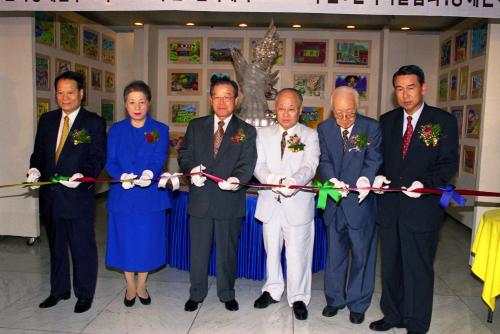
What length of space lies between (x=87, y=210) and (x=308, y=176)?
5.32 feet

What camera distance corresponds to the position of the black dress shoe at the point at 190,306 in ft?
11.7

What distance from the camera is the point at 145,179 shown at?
10.8ft

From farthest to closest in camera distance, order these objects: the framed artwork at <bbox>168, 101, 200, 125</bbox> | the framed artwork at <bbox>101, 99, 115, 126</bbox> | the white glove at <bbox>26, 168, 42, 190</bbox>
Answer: the framed artwork at <bbox>101, 99, 115, 126</bbox>, the framed artwork at <bbox>168, 101, 200, 125</bbox>, the white glove at <bbox>26, 168, 42, 190</bbox>

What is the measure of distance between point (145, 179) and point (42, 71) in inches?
151

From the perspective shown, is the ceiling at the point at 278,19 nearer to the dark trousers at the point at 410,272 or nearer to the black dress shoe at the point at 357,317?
the dark trousers at the point at 410,272

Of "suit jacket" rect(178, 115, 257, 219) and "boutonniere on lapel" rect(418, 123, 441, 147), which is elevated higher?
"boutonniere on lapel" rect(418, 123, 441, 147)

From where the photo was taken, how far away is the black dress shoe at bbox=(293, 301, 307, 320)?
3.45 m

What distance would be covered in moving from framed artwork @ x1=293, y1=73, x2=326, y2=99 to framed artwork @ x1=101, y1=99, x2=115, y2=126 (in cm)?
334

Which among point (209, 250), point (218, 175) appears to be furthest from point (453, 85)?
point (209, 250)

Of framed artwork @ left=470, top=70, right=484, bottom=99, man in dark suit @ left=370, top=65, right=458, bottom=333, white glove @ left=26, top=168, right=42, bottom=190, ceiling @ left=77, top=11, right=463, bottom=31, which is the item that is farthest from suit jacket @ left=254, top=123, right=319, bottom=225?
ceiling @ left=77, top=11, right=463, bottom=31

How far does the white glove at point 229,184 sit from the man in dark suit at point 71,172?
91 cm

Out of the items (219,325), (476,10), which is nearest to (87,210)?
→ (219,325)

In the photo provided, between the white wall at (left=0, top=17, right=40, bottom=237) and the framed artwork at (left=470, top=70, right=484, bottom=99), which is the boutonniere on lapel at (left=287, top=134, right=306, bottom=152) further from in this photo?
the framed artwork at (left=470, top=70, right=484, bottom=99)

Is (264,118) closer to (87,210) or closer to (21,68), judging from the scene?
(87,210)
